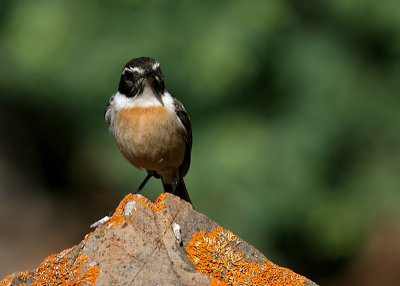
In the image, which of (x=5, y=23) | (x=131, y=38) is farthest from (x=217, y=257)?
(x=5, y=23)

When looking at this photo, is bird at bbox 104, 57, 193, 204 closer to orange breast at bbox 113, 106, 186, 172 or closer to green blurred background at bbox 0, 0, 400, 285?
orange breast at bbox 113, 106, 186, 172

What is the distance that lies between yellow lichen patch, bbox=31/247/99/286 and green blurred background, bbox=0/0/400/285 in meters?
4.29

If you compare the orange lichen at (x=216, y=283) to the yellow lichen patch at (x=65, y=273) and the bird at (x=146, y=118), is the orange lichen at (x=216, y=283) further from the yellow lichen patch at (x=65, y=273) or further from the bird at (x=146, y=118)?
the bird at (x=146, y=118)

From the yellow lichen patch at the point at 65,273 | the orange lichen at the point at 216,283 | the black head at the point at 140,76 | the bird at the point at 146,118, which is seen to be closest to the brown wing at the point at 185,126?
the bird at the point at 146,118

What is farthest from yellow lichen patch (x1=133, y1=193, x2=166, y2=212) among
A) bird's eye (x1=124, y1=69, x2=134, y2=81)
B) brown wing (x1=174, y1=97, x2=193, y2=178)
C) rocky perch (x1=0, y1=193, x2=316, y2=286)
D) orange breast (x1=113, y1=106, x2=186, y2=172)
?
brown wing (x1=174, y1=97, x2=193, y2=178)

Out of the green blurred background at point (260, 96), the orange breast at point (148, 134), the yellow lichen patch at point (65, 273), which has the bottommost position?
the yellow lichen patch at point (65, 273)

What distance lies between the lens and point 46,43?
9.45 metres

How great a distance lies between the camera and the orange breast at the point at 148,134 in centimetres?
607

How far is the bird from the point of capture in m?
6.06

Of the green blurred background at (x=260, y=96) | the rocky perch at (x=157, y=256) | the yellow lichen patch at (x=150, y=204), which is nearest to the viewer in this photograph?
the rocky perch at (x=157, y=256)

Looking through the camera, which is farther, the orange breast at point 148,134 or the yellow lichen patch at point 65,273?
the orange breast at point 148,134

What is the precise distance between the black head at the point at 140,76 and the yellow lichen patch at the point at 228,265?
1800 mm

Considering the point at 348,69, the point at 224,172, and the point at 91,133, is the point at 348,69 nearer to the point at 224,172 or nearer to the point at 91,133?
the point at 224,172

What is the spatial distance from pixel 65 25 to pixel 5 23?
1.06 meters
